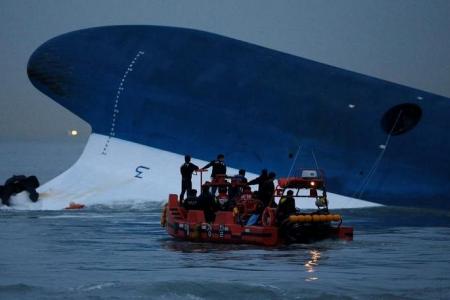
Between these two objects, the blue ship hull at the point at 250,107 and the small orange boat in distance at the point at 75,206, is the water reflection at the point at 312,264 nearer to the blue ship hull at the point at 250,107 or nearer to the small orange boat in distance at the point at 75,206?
the blue ship hull at the point at 250,107

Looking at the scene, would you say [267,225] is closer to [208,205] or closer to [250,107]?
[208,205]

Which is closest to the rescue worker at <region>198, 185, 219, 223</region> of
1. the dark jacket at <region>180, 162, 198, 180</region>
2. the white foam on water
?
the dark jacket at <region>180, 162, 198, 180</region>

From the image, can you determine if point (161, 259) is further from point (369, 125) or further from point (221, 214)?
point (369, 125)

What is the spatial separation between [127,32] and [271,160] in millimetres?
7091

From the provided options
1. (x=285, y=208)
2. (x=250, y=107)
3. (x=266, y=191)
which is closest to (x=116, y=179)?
(x=250, y=107)

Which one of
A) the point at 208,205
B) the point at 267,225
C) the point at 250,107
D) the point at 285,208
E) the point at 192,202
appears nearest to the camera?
the point at 285,208

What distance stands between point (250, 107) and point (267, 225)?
10822mm

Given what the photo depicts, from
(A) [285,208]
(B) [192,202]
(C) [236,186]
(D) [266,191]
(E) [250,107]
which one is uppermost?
(E) [250,107]

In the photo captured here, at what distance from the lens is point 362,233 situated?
27172 millimetres

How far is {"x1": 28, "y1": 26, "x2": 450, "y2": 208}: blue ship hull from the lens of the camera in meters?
33.2

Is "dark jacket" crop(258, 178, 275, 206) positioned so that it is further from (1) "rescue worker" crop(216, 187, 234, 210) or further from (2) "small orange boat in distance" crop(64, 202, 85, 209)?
(2) "small orange boat in distance" crop(64, 202, 85, 209)

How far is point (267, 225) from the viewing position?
78.5 ft

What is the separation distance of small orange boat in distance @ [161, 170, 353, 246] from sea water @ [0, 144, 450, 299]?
0.22 m

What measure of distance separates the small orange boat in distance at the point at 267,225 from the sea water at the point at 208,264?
0.22 meters
